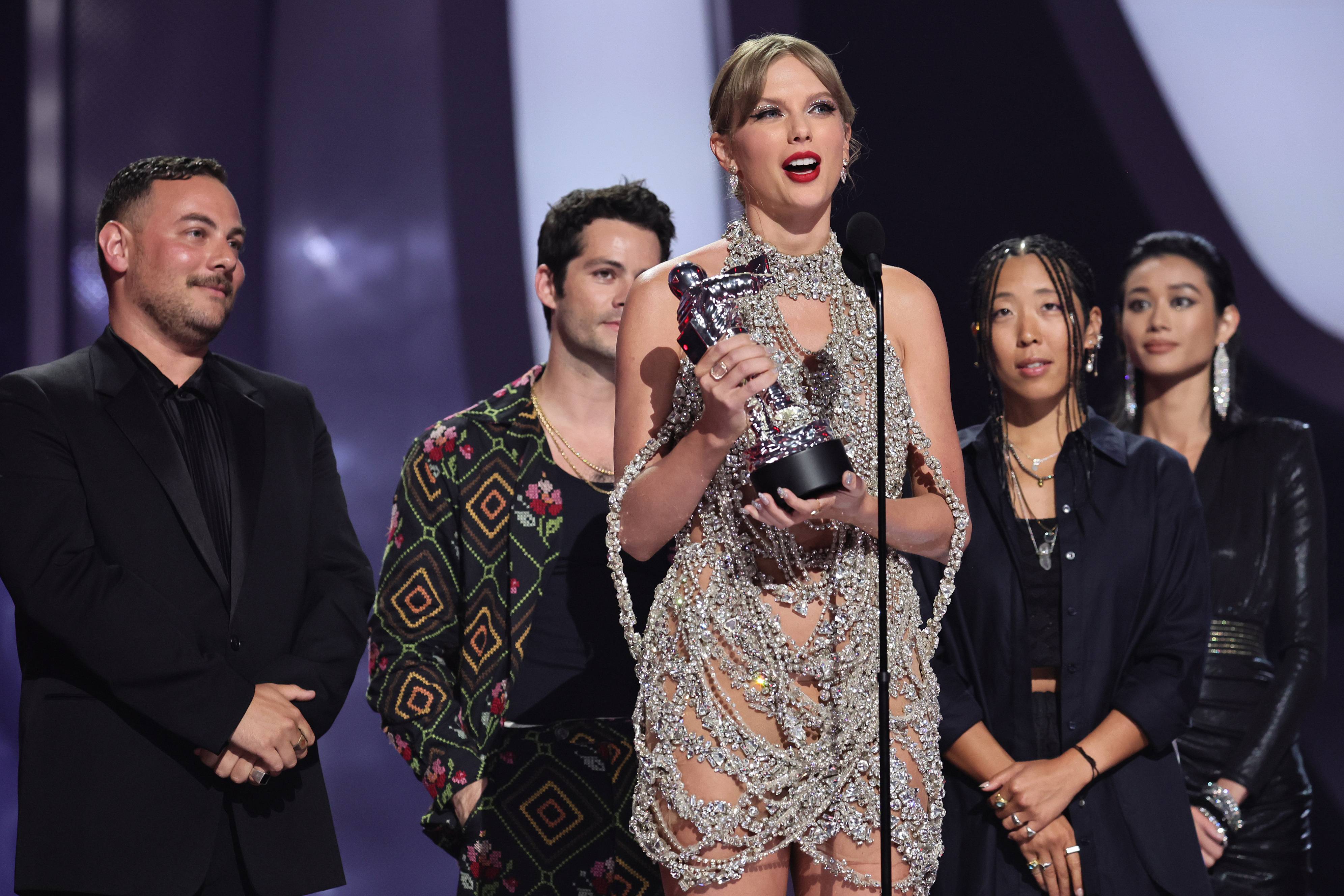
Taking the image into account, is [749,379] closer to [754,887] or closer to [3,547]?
[754,887]

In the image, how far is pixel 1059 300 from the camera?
279cm

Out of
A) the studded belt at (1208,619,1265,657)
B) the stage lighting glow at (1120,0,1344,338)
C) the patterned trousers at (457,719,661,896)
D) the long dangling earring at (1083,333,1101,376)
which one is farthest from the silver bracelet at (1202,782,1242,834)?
the stage lighting glow at (1120,0,1344,338)

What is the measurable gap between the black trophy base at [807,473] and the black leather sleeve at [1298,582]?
205 cm

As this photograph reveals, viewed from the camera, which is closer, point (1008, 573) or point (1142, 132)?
point (1008, 573)

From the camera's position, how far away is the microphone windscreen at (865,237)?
1.81 meters

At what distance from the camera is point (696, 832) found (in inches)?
70.2

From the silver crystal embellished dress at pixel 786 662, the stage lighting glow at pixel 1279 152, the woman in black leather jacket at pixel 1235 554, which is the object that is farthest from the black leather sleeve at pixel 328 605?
the stage lighting glow at pixel 1279 152

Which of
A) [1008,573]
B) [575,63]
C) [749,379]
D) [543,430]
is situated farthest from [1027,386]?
[575,63]

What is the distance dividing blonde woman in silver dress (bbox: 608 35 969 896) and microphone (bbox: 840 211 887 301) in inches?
5.6

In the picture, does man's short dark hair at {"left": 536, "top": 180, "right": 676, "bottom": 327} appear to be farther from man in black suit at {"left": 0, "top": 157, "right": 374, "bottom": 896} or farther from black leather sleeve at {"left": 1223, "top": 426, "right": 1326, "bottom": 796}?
black leather sleeve at {"left": 1223, "top": 426, "right": 1326, "bottom": 796}

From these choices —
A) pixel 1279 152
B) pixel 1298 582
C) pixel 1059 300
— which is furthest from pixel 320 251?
pixel 1279 152

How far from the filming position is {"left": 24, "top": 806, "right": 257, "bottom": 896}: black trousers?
2395 mm

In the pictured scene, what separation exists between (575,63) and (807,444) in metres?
2.74

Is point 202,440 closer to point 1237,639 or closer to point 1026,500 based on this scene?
point 1026,500
